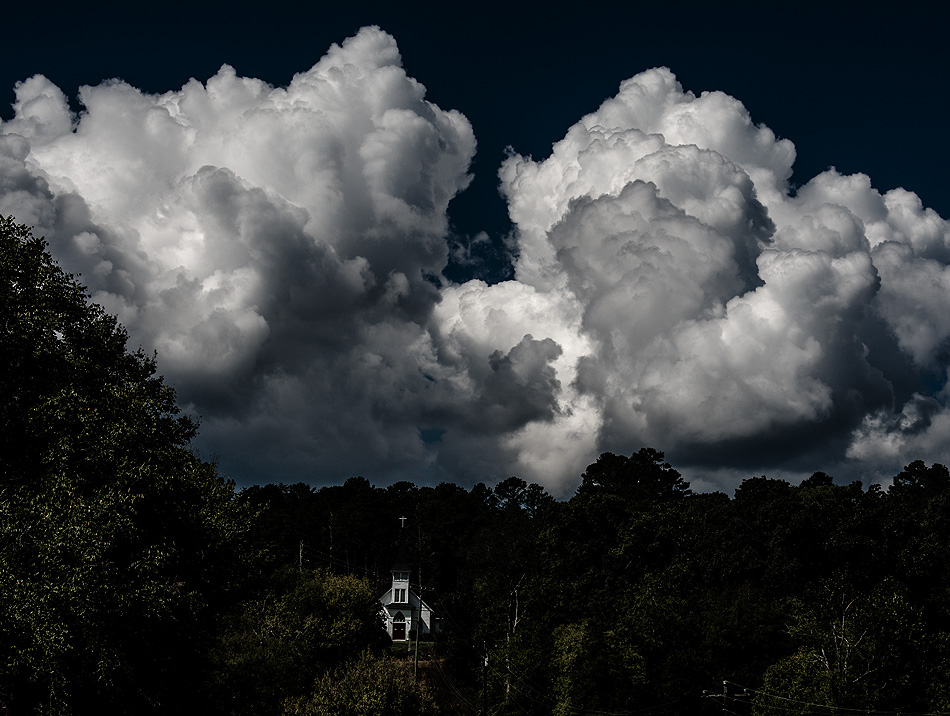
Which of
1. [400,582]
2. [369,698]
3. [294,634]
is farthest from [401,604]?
[369,698]

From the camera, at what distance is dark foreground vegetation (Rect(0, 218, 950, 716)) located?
1914 cm

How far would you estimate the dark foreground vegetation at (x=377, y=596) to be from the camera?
1914cm

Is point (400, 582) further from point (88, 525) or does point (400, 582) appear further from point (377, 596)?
point (88, 525)

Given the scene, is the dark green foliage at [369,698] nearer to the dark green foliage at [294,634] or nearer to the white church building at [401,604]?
the dark green foliage at [294,634]

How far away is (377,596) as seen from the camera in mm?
67750

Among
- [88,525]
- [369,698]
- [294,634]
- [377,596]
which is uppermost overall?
[88,525]

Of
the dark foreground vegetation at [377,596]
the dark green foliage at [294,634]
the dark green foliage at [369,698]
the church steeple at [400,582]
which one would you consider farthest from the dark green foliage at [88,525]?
the church steeple at [400,582]

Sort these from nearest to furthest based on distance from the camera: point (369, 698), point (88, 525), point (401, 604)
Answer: point (88, 525)
point (369, 698)
point (401, 604)

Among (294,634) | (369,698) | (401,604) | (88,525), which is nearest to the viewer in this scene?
(88,525)

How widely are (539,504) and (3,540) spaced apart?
139937 mm

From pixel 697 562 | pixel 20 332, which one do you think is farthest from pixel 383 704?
pixel 697 562

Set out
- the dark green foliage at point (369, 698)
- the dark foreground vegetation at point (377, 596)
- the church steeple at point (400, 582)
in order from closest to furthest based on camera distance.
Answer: the dark foreground vegetation at point (377, 596), the dark green foliage at point (369, 698), the church steeple at point (400, 582)

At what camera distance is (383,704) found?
2828cm

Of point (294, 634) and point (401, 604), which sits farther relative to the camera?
point (401, 604)
